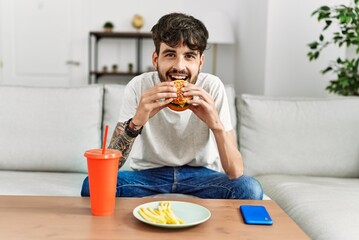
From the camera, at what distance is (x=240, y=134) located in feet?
7.04

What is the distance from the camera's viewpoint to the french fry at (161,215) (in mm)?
1002

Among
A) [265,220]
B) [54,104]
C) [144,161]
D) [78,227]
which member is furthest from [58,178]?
[265,220]

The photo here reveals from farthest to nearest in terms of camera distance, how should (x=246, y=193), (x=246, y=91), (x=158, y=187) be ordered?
(x=246, y=91), (x=158, y=187), (x=246, y=193)

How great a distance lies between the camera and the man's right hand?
1260 millimetres

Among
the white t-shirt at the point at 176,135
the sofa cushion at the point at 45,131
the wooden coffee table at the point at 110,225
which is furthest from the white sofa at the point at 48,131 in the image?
the wooden coffee table at the point at 110,225

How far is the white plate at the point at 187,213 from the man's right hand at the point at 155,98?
11.6 inches

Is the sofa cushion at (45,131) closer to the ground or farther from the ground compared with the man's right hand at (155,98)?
closer to the ground

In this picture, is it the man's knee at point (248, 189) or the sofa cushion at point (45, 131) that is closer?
the man's knee at point (248, 189)

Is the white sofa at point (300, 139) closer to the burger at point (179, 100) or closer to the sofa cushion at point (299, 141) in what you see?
the sofa cushion at point (299, 141)

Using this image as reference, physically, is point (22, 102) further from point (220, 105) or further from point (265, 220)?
point (265, 220)

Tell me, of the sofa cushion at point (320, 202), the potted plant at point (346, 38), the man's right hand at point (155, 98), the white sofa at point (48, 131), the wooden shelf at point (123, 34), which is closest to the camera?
the man's right hand at point (155, 98)

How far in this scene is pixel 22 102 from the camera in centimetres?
206

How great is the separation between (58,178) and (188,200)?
0.91 meters

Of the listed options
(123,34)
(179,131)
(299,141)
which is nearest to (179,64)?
(179,131)
